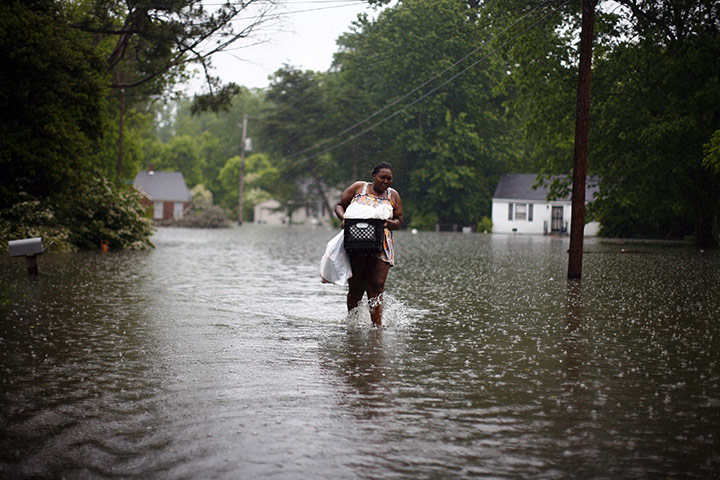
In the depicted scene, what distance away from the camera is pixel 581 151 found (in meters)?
18.0

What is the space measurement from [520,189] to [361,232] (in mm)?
60811

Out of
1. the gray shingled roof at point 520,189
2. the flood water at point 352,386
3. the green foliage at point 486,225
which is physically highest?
the gray shingled roof at point 520,189

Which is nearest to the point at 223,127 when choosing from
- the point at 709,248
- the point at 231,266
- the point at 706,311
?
the point at 709,248

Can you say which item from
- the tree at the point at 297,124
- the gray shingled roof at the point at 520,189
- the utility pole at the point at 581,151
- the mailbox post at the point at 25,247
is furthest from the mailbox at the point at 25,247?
the tree at the point at 297,124

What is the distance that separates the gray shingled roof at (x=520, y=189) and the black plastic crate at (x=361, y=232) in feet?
194

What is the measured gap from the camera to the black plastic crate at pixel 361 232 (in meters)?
9.21

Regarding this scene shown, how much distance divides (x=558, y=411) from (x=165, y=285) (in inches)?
406

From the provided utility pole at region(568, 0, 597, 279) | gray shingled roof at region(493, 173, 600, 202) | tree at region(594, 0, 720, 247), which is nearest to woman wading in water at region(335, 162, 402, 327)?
utility pole at region(568, 0, 597, 279)

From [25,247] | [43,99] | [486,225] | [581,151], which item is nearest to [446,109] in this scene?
[486,225]

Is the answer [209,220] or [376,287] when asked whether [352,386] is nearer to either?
[376,287]

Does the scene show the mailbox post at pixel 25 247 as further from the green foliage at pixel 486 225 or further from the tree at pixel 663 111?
the green foliage at pixel 486 225

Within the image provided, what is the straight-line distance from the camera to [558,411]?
224 inches

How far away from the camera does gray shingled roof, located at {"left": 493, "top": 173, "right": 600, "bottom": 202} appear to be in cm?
6738

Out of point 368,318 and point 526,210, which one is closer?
point 368,318
